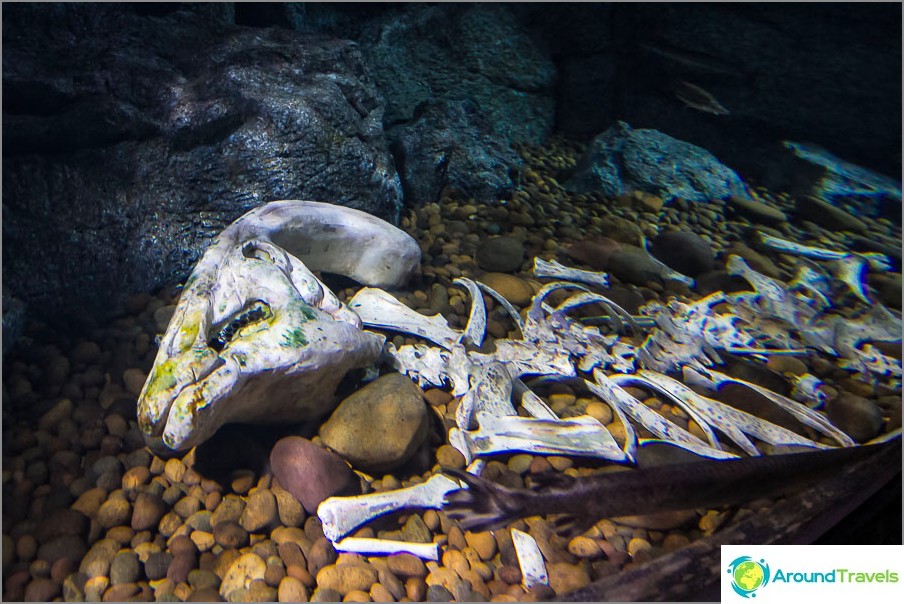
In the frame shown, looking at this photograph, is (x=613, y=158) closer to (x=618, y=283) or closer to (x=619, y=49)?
(x=619, y=49)

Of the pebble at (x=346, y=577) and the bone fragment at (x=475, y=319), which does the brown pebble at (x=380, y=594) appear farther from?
the bone fragment at (x=475, y=319)

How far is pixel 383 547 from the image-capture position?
1207mm

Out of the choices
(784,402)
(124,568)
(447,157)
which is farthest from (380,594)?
(447,157)

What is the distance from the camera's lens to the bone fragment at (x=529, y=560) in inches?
47.3

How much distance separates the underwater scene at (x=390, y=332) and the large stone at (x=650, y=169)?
0.10 feet

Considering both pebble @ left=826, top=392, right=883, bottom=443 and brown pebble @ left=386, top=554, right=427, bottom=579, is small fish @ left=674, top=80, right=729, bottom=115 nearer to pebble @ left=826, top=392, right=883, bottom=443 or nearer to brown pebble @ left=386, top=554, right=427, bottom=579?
pebble @ left=826, top=392, right=883, bottom=443

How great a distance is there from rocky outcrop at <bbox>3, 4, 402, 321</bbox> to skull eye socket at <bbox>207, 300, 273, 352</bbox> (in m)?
0.67

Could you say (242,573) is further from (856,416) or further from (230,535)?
(856,416)

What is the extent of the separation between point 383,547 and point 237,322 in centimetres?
82

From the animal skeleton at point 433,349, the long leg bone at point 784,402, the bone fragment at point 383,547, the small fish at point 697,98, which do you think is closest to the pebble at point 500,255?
the animal skeleton at point 433,349

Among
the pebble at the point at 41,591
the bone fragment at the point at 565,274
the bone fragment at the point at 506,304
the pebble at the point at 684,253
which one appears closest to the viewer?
the pebble at the point at 41,591

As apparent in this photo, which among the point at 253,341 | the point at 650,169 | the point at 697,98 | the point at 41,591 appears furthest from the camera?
the point at 697,98

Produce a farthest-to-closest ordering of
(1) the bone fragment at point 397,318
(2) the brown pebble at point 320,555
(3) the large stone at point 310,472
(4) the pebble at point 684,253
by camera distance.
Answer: (4) the pebble at point 684,253 < (1) the bone fragment at point 397,318 < (3) the large stone at point 310,472 < (2) the brown pebble at point 320,555

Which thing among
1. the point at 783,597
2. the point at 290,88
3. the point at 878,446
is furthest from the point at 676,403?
the point at 290,88
